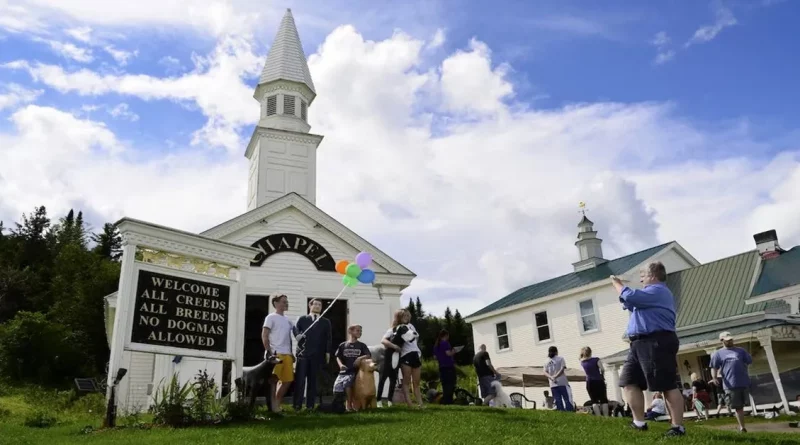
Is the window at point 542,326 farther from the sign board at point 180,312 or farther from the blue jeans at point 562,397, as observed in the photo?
the sign board at point 180,312

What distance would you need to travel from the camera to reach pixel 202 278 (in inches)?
400

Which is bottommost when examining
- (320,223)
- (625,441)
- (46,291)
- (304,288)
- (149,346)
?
(625,441)

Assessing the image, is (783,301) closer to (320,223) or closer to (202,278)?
(320,223)

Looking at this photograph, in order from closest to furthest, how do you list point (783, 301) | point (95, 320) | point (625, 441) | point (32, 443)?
point (625, 441) < point (32, 443) < point (783, 301) < point (95, 320)

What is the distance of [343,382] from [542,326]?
1961 centimetres

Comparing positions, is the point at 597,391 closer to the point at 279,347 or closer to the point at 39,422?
the point at 279,347

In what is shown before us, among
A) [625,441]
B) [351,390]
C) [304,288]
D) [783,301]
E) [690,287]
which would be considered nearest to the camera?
[625,441]

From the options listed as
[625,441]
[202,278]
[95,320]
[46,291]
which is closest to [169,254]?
[202,278]

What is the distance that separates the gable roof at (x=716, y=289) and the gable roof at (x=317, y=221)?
12.0 m

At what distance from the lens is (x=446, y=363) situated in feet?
39.0

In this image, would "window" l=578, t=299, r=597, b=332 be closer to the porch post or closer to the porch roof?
the porch roof

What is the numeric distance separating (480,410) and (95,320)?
1203 inches

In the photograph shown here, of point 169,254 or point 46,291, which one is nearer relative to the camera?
point 169,254

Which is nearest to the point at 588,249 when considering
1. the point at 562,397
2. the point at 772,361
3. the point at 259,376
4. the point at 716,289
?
the point at 716,289
